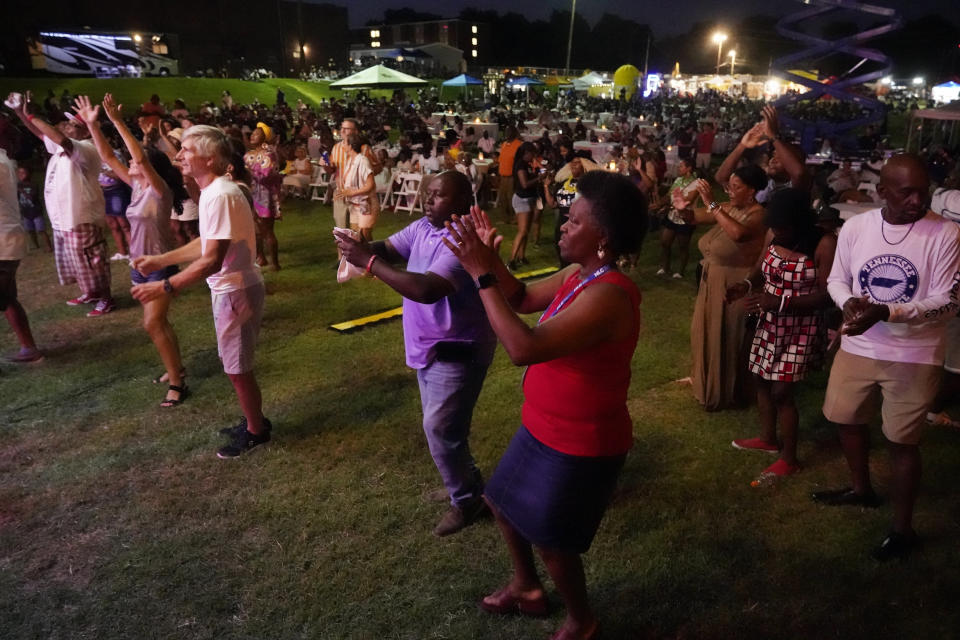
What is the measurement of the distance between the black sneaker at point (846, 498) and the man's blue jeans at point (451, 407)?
2080mm

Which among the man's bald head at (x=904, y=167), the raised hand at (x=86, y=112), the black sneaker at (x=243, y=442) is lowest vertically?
the black sneaker at (x=243, y=442)

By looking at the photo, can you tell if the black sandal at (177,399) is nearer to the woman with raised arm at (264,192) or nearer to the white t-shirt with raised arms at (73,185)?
the white t-shirt with raised arms at (73,185)

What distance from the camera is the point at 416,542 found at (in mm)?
3326

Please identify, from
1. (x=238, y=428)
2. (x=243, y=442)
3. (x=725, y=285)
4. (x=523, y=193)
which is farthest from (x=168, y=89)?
(x=725, y=285)

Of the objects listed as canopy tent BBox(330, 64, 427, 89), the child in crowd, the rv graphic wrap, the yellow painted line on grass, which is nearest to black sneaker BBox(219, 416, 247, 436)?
the yellow painted line on grass

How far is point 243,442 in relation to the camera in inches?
165

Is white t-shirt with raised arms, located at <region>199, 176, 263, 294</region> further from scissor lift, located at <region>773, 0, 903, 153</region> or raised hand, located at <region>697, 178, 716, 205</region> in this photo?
scissor lift, located at <region>773, 0, 903, 153</region>

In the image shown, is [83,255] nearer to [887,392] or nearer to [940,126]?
[887,392]

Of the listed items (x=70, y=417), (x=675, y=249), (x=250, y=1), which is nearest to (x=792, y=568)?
(x=70, y=417)

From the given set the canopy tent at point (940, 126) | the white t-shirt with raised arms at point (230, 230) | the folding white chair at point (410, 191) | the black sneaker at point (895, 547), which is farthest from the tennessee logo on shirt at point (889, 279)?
the canopy tent at point (940, 126)

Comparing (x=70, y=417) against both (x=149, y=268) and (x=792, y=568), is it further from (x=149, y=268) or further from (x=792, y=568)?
(x=792, y=568)

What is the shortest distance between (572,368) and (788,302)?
6.59ft

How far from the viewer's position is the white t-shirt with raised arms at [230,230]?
353 centimetres

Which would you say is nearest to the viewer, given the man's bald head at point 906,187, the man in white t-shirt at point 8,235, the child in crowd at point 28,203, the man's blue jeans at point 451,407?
the man's bald head at point 906,187
